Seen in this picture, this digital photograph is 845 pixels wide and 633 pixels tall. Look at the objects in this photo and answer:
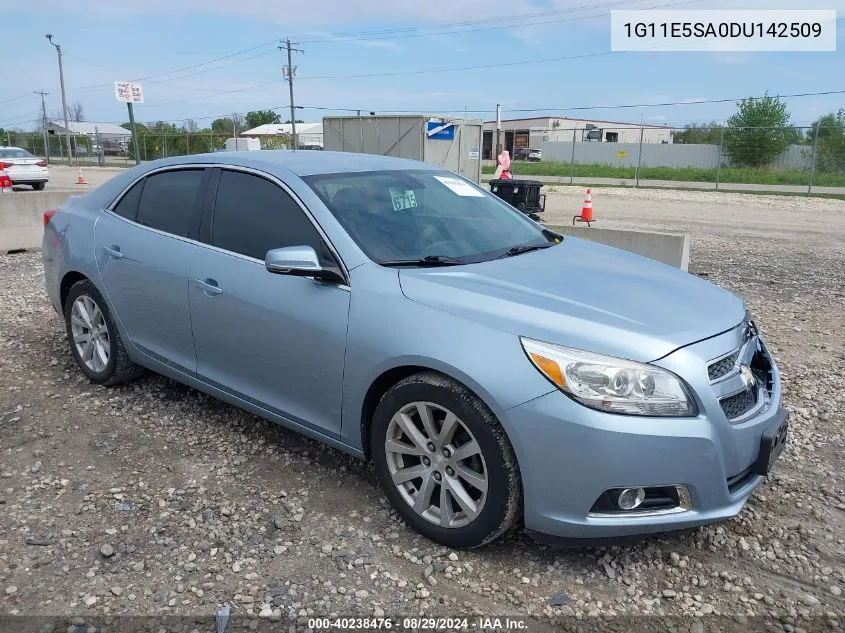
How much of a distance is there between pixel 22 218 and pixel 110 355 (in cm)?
717

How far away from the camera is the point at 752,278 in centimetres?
879

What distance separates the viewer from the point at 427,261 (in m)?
3.26

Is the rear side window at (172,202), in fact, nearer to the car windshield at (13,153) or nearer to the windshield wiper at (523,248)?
the windshield wiper at (523,248)

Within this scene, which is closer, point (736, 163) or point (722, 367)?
point (722, 367)

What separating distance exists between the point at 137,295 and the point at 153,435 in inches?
33.0

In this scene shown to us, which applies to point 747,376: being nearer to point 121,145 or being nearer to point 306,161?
point 306,161

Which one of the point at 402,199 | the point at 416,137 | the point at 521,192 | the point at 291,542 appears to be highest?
the point at 416,137

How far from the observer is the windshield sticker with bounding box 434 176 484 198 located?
407 centimetres

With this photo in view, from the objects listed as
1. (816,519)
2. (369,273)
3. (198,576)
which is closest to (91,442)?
(198,576)

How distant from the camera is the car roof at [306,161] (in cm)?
375

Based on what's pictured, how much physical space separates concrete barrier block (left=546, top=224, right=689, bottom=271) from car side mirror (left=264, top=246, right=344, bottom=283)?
18.0ft

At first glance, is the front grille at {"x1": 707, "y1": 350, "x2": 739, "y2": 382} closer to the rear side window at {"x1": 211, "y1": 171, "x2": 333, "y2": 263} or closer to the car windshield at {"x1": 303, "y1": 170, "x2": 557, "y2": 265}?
the car windshield at {"x1": 303, "y1": 170, "x2": 557, "y2": 265}

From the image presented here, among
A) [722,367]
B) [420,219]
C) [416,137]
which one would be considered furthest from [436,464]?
Answer: [416,137]

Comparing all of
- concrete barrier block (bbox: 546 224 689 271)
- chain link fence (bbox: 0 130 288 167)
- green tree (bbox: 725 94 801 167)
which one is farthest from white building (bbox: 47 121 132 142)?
concrete barrier block (bbox: 546 224 689 271)
